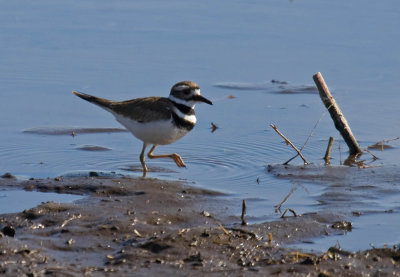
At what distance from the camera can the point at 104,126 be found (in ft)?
31.5

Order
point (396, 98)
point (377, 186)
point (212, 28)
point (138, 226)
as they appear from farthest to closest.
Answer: point (212, 28)
point (396, 98)
point (377, 186)
point (138, 226)

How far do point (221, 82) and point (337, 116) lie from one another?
2636mm

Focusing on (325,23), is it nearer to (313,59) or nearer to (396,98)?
(313,59)

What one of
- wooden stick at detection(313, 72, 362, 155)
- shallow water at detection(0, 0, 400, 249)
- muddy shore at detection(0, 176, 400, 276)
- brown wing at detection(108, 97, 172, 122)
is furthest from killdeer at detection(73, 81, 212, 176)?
wooden stick at detection(313, 72, 362, 155)

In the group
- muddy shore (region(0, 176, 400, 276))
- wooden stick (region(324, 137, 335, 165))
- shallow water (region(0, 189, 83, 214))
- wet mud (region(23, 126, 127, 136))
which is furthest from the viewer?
wet mud (region(23, 126, 127, 136))

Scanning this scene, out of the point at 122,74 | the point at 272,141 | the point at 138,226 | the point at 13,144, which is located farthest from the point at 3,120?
the point at 138,226

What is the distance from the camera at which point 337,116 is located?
862 centimetres

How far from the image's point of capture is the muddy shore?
5188 millimetres

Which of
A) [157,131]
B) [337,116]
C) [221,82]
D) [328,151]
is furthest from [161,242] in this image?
[221,82]

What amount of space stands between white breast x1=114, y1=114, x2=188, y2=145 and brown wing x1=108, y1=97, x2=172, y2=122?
0.05 meters

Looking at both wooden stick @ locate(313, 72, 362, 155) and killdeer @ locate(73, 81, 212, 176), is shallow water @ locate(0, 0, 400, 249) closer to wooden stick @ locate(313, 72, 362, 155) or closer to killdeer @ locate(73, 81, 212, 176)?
wooden stick @ locate(313, 72, 362, 155)

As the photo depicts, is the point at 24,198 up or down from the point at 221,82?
down

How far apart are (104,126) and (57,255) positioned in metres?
4.25

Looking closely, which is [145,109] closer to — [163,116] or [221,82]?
[163,116]
